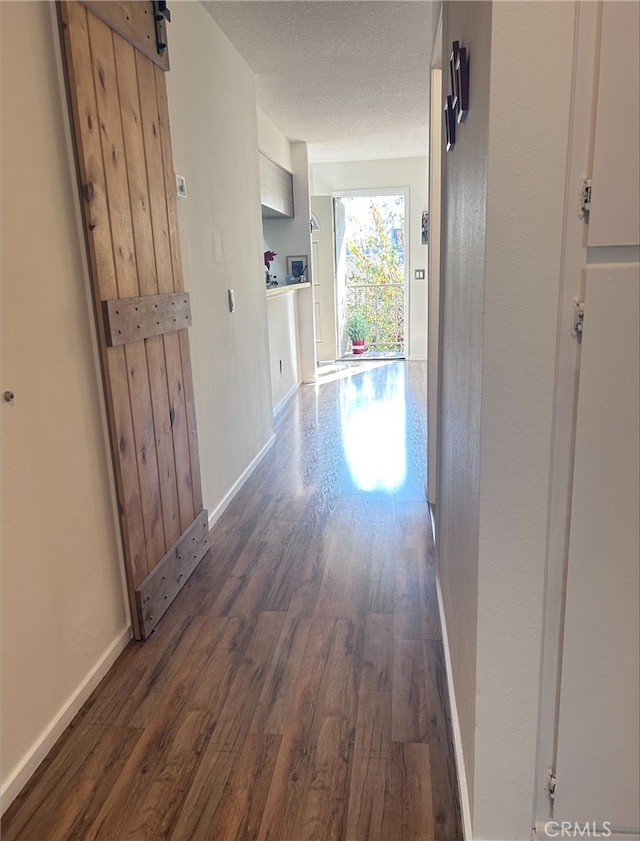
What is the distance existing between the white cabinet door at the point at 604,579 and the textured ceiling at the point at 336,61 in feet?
8.64

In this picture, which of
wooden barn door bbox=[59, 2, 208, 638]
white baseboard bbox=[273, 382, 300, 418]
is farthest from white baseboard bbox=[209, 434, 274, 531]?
white baseboard bbox=[273, 382, 300, 418]

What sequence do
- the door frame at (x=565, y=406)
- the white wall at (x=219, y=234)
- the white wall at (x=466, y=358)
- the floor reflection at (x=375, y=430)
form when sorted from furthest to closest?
the floor reflection at (x=375, y=430), the white wall at (x=219, y=234), the white wall at (x=466, y=358), the door frame at (x=565, y=406)

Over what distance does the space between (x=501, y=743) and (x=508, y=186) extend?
108 cm

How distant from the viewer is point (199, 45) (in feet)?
9.28

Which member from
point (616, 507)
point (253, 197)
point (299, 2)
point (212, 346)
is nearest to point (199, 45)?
point (299, 2)

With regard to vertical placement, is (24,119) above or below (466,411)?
above

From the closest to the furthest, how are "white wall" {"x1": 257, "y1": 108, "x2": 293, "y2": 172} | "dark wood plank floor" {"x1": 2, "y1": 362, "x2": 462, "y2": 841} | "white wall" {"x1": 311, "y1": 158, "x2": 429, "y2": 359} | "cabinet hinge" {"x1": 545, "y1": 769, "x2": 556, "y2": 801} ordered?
"cabinet hinge" {"x1": 545, "y1": 769, "x2": 556, "y2": 801}
"dark wood plank floor" {"x1": 2, "y1": 362, "x2": 462, "y2": 841}
"white wall" {"x1": 257, "y1": 108, "x2": 293, "y2": 172}
"white wall" {"x1": 311, "y1": 158, "x2": 429, "y2": 359}

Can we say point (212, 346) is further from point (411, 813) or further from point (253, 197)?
point (411, 813)

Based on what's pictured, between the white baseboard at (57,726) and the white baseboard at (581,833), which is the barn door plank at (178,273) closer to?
the white baseboard at (57,726)

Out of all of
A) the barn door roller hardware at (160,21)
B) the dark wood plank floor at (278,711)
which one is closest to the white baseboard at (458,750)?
the dark wood plank floor at (278,711)

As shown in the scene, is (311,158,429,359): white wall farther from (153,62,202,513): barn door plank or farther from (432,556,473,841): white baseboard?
(432,556,473,841): white baseboard

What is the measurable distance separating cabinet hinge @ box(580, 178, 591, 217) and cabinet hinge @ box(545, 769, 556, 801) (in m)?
1.11

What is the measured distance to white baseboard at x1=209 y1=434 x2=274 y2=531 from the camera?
3008 mm

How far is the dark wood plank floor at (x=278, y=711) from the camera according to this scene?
137 centimetres
